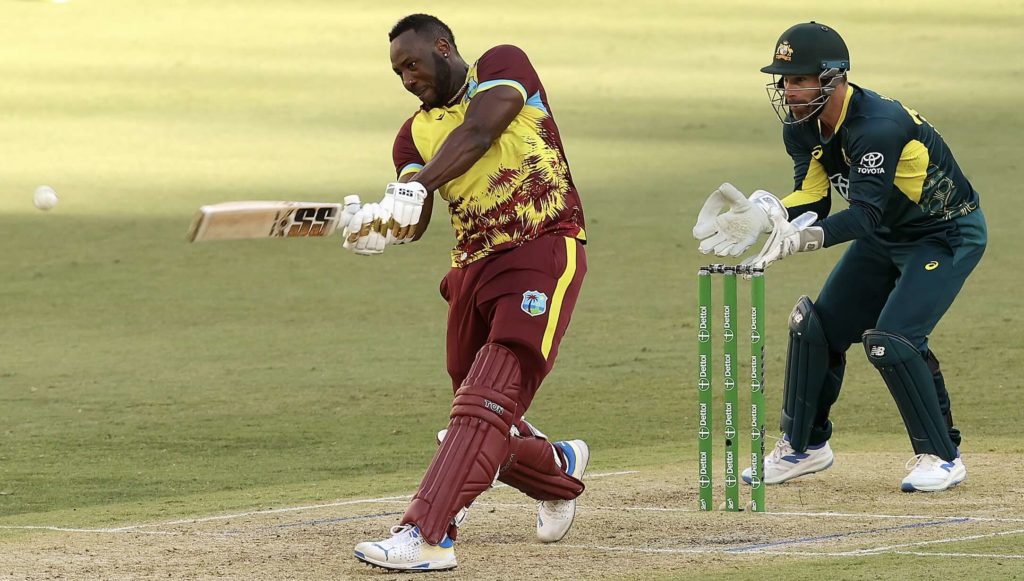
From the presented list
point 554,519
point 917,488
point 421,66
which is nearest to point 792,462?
point 917,488

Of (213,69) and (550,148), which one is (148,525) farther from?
(213,69)

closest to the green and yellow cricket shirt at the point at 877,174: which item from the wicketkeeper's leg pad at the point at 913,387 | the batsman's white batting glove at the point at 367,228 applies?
the wicketkeeper's leg pad at the point at 913,387

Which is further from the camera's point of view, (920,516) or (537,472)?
(920,516)

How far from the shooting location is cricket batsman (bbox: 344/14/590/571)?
564 cm

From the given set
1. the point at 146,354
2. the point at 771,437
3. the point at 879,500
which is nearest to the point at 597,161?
the point at 146,354

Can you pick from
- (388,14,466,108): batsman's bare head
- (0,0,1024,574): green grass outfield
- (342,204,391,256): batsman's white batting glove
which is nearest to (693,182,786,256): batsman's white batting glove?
(388,14,466,108): batsman's bare head

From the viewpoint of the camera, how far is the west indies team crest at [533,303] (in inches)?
230

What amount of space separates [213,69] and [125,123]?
217 inches

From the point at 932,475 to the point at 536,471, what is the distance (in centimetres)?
175

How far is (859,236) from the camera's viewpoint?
6652mm

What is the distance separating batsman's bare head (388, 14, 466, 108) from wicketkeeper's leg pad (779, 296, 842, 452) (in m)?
2.07

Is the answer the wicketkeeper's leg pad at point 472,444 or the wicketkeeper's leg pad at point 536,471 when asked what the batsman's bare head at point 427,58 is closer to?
the wicketkeeper's leg pad at point 472,444

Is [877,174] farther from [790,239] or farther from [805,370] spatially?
[805,370]

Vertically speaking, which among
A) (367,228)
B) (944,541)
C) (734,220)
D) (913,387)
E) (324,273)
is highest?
(367,228)
